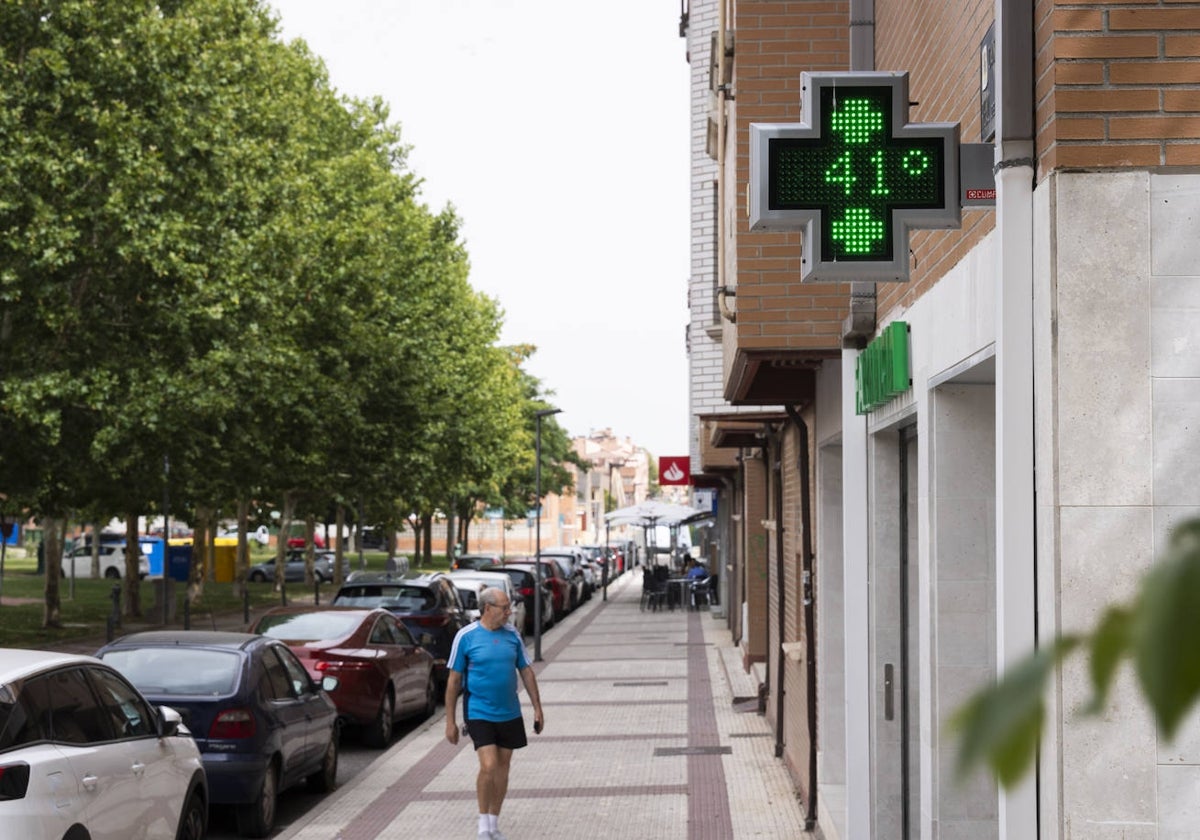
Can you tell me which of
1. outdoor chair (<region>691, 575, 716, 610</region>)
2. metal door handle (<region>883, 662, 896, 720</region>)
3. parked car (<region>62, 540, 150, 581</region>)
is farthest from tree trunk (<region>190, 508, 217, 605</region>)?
metal door handle (<region>883, 662, 896, 720</region>)

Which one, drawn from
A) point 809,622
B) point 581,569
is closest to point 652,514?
point 581,569

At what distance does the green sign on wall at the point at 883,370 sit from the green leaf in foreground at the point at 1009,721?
661 cm

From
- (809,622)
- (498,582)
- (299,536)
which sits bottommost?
(498,582)

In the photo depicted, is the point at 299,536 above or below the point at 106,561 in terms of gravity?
above

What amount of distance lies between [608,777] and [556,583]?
25932mm

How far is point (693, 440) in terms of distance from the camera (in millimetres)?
36969

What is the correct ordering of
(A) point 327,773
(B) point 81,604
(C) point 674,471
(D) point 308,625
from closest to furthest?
1. (A) point 327,773
2. (D) point 308,625
3. (B) point 81,604
4. (C) point 674,471

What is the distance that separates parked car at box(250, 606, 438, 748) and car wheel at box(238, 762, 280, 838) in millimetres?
4129

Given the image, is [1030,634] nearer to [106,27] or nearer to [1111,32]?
[1111,32]

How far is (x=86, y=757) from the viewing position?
7680mm

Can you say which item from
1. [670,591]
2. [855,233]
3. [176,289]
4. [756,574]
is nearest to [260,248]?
[176,289]

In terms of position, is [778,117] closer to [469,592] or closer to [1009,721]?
[1009,721]

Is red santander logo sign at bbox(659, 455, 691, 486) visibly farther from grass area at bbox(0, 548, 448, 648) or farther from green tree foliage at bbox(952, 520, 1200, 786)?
green tree foliage at bbox(952, 520, 1200, 786)

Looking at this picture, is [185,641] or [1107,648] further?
[185,641]
